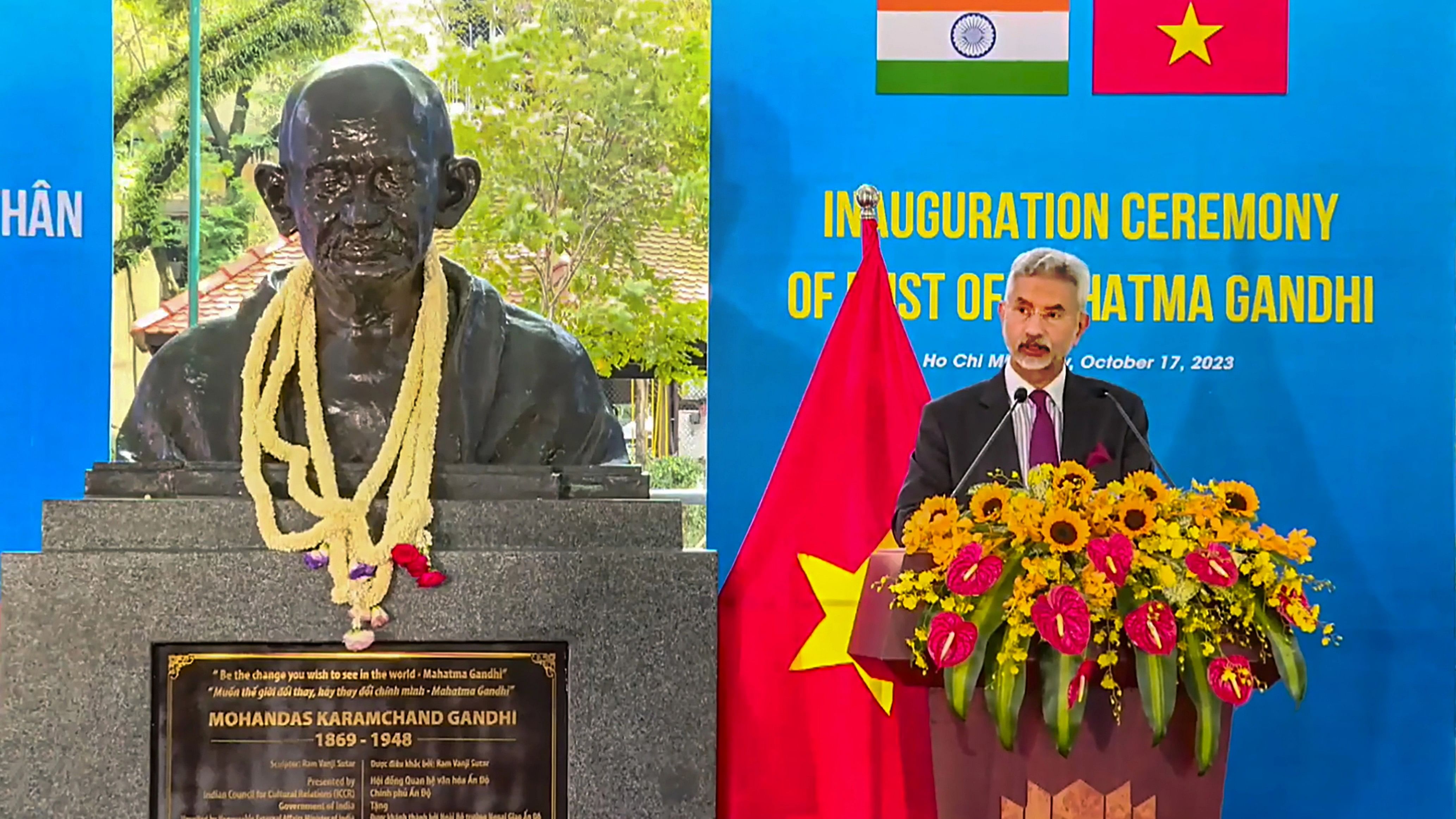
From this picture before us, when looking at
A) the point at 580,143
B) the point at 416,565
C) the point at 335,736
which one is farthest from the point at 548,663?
the point at 580,143

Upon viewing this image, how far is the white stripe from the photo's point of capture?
4559mm

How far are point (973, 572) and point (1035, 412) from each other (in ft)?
4.94

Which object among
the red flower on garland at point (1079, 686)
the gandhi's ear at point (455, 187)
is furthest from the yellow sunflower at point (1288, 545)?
the gandhi's ear at point (455, 187)

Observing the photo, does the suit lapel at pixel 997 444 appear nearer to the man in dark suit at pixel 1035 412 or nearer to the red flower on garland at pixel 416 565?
the man in dark suit at pixel 1035 412

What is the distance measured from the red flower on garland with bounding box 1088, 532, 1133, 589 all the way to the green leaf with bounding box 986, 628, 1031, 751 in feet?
0.58

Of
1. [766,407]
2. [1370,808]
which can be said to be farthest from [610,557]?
[1370,808]

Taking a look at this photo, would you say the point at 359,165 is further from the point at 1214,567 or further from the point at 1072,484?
the point at 1214,567

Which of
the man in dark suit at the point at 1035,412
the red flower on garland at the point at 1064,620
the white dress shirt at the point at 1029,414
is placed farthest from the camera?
the white dress shirt at the point at 1029,414

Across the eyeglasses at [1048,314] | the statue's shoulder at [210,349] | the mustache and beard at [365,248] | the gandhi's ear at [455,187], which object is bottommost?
the statue's shoulder at [210,349]

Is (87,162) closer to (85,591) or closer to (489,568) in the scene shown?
(85,591)

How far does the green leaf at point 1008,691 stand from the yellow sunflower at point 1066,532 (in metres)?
0.17

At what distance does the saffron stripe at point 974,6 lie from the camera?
4.55 meters

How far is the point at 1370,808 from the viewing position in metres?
4.58

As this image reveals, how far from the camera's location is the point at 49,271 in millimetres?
4633
